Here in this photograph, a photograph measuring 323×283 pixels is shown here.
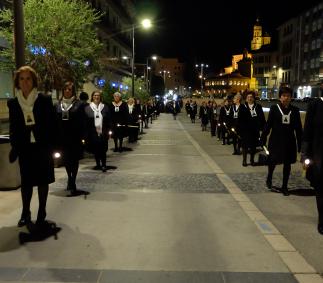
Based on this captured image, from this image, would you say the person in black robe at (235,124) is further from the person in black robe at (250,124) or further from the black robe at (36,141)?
the black robe at (36,141)

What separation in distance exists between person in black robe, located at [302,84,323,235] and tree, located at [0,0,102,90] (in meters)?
8.75

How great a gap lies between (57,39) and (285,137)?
24.6 ft

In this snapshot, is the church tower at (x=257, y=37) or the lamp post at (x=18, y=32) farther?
the church tower at (x=257, y=37)

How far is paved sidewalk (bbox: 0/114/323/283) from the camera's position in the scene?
174 inches

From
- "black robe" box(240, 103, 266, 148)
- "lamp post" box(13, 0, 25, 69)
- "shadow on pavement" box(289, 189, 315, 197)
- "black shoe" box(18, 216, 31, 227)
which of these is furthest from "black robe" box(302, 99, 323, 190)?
"black robe" box(240, 103, 266, 148)

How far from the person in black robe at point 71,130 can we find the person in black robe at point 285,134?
3346 millimetres

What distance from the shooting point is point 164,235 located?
5629 millimetres

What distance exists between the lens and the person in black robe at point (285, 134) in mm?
7996

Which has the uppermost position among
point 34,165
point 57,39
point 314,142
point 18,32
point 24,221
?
point 57,39

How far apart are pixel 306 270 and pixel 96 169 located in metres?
6.99

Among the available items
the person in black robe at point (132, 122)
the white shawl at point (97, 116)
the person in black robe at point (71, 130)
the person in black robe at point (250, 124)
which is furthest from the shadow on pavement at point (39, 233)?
the person in black robe at point (132, 122)

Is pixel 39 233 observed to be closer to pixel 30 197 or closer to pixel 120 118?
Answer: pixel 30 197

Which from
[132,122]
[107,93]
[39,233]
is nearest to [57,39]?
[132,122]

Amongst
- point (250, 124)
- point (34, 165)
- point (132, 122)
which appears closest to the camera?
point (34, 165)
